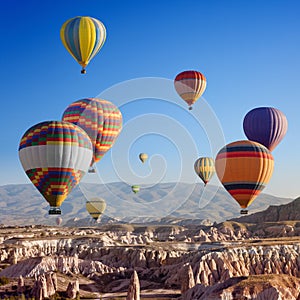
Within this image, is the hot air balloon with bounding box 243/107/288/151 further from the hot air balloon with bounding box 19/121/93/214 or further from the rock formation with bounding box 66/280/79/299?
the rock formation with bounding box 66/280/79/299

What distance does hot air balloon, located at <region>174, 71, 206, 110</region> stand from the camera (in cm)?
9962

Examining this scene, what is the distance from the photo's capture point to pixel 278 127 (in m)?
99.1

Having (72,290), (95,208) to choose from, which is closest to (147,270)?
(72,290)

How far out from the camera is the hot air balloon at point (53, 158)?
6738cm

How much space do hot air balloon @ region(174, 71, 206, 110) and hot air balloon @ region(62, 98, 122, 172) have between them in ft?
56.7

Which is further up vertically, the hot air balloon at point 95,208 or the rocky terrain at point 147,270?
the hot air balloon at point 95,208

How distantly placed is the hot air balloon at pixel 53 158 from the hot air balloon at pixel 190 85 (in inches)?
1373

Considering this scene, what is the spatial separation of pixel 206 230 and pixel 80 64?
350 feet

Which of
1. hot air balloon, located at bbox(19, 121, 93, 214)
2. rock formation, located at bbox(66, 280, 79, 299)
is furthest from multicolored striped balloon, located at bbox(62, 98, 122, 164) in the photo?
rock formation, located at bbox(66, 280, 79, 299)

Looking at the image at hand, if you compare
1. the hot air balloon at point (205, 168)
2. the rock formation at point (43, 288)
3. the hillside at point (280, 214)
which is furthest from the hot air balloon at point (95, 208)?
the hillside at point (280, 214)

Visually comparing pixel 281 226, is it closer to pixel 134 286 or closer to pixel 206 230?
pixel 206 230

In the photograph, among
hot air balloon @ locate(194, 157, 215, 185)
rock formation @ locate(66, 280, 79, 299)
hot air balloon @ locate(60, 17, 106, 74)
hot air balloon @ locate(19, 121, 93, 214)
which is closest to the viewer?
hot air balloon @ locate(19, 121, 93, 214)

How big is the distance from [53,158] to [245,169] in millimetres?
28351

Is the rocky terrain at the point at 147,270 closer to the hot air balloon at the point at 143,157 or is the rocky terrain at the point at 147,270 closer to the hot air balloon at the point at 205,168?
the hot air balloon at the point at 205,168
